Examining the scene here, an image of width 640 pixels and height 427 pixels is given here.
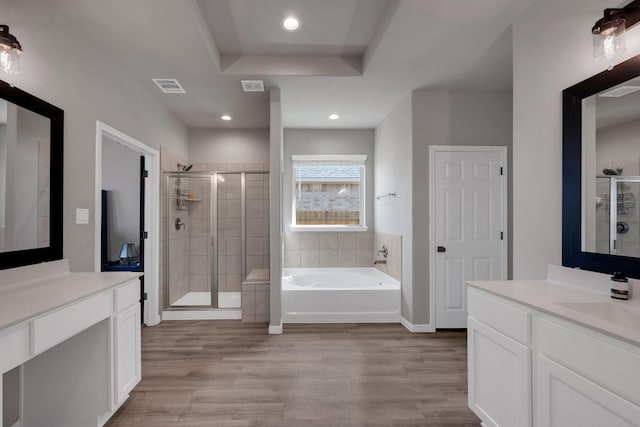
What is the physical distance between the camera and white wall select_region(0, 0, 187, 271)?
1920mm

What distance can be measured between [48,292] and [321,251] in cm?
358

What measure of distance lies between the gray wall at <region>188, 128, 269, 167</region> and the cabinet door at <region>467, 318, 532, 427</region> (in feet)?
12.9

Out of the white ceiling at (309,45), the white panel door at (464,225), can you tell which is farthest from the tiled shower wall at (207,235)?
the white panel door at (464,225)

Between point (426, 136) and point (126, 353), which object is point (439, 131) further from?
point (126, 353)

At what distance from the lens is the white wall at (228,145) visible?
4.91m

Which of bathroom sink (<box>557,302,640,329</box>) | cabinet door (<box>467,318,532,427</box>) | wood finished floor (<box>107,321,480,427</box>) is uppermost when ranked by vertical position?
bathroom sink (<box>557,302,640,329</box>)

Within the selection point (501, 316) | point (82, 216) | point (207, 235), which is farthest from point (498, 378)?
point (207, 235)

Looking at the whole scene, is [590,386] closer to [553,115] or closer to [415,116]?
[553,115]

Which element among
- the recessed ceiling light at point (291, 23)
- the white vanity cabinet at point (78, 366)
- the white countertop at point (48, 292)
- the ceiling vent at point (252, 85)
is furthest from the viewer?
the ceiling vent at point (252, 85)

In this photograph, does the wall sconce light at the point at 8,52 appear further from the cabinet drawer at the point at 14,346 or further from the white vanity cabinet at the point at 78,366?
the cabinet drawer at the point at 14,346

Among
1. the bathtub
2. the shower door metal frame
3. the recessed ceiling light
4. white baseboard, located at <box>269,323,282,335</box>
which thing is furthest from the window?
the recessed ceiling light

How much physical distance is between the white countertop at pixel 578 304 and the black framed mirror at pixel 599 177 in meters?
0.15

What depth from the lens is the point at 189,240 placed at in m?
4.37

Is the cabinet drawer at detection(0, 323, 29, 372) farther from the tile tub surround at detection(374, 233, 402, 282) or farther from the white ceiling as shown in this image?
the tile tub surround at detection(374, 233, 402, 282)
